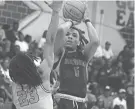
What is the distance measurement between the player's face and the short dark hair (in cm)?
213

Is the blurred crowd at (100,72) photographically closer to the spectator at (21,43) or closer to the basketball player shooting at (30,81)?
the spectator at (21,43)

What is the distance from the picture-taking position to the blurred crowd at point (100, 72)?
12.8 metres

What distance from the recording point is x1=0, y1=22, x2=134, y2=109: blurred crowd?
12773 millimetres

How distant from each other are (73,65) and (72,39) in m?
0.37

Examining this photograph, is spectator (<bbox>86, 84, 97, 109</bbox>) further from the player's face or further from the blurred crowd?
the player's face

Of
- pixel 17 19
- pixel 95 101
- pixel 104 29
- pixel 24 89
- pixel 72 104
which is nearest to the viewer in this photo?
pixel 24 89

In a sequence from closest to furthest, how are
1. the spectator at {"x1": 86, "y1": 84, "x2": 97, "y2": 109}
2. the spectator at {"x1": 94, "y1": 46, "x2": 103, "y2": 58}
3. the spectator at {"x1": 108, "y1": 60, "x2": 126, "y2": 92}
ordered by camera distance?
1. the spectator at {"x1": 86, "y1": 84, "x2": 97, "y2": 109}
2. the spectator at {"x1": 108, "y1": 60, "x2": 126, "y2": 92}
3. the spectator at {"x1": 94, "y1": 46, "x2": 103, "y2": 58}

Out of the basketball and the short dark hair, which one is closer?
the short dark hair

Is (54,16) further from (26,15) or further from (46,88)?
(26,15)

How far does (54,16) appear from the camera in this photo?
537cm

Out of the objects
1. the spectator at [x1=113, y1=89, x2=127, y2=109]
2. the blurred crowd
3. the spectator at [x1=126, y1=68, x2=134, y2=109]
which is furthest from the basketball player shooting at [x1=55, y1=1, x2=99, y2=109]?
the spectator at [x1=126, y1=68, x2=134, y2=109]

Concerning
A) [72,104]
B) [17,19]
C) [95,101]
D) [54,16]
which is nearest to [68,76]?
[72,104]

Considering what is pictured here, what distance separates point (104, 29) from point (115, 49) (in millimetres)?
835

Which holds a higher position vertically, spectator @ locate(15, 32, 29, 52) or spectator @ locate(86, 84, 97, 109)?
spectator @ locate(15, 32, 29, 52)
